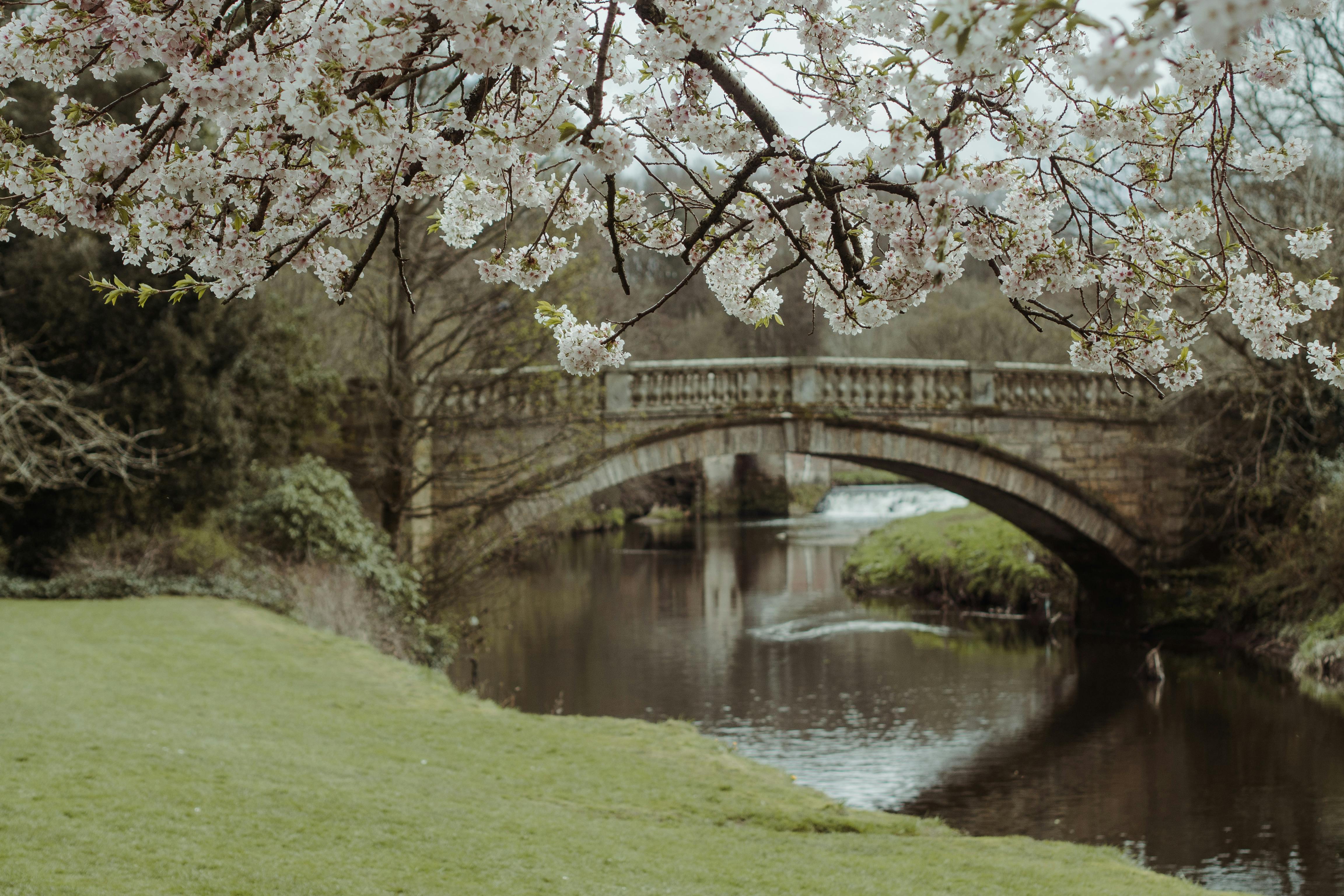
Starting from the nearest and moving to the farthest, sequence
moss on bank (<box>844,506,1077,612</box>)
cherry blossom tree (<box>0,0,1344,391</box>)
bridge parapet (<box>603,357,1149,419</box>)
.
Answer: cherry blossom tree (<box>0,0,1344,391</box>) → bridge parapet (<box>603,357,1149,419</box>) → moss on bank (<box>844,506,1077,612</box>)

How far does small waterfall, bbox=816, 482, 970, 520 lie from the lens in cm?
3075

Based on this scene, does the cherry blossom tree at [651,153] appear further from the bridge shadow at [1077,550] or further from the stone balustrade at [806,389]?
the bridge shadow at [1077,550]

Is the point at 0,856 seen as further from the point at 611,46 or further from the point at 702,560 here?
the point at 702,560

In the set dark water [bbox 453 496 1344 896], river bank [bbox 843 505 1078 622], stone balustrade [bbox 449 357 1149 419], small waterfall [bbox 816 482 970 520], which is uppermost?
stone balustrade [bbox 449 357 1149 419]

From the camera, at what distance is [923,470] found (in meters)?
16.0

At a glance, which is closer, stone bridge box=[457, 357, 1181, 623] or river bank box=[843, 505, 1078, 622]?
stone bridge box=[457, 357, 1181, 623]

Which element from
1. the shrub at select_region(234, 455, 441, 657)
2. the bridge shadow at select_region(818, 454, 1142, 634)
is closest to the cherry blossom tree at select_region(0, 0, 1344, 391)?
the shrub at select_region(234, 455, 441, 657)

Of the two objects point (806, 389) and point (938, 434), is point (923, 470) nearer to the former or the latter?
point (938, 434)

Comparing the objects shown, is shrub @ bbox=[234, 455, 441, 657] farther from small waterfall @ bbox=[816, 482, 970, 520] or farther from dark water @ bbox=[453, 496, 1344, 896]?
small waterfall @ bbox=[816, 482, 970, 520]

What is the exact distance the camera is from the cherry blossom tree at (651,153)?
2.44 m

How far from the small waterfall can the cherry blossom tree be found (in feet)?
86.0

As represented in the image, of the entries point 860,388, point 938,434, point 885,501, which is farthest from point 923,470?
point 885,501

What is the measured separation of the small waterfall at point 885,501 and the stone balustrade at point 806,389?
513 inches

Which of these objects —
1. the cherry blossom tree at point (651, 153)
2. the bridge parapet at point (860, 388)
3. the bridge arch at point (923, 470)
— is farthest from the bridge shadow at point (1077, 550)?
the cherry blossom tree at point (651, 153)
